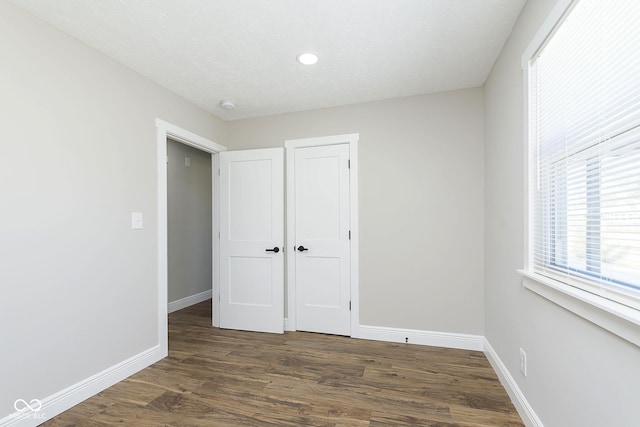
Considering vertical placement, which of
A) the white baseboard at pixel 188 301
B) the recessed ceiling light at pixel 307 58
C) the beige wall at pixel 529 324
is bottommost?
the white baseboard at pixel 188 301

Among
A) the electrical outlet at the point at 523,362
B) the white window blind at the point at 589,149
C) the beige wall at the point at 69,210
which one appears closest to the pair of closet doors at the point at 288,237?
the beige wall at the point at 69,210

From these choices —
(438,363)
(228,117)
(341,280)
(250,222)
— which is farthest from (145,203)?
(438,363)

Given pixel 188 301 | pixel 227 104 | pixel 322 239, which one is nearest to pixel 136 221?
pixel 227 104

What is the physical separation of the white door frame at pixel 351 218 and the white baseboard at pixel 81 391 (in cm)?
140

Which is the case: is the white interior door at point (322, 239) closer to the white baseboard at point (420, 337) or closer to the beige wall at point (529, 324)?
the white baseboard at point (420, 337)

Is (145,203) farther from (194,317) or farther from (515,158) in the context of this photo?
(515,158)

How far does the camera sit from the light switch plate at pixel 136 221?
256cm

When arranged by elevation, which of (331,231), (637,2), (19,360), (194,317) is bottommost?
(194,317)

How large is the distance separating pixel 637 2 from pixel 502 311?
2017 millimetres

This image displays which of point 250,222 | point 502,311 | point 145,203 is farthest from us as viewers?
point 250,222

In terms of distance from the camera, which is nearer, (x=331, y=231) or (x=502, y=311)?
(x=502, y=311)

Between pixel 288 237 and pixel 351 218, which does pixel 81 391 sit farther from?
pixel 351 218

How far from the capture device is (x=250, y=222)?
3613 millimetres

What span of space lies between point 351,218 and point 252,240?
1.18 m
